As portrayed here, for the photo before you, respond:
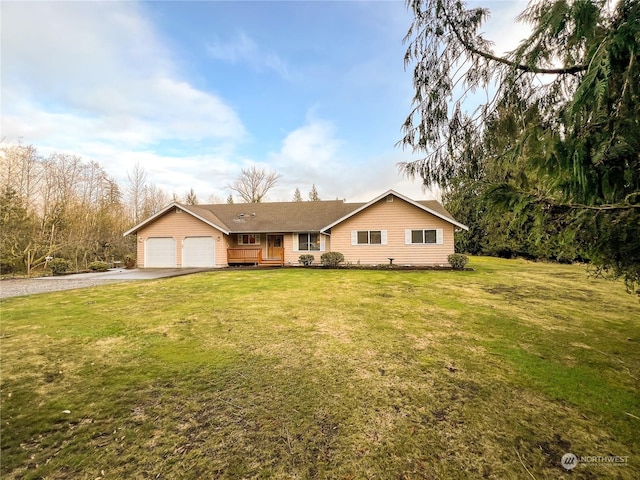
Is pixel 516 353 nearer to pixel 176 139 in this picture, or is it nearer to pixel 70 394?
pixel 70 394

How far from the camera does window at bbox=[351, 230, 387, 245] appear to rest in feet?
55.9

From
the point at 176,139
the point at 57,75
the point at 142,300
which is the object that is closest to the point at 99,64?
the point at 57,75

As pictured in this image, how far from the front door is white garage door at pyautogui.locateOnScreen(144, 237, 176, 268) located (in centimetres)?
640

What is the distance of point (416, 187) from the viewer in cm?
420

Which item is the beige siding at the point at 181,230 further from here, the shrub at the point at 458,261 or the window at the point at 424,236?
the shrub at the point at 458,261

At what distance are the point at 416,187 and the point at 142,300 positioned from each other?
863cm

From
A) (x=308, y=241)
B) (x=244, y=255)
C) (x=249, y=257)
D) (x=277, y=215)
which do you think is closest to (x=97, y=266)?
(x=244, y=255)

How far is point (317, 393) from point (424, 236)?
587 inches

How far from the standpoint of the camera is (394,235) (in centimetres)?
1692

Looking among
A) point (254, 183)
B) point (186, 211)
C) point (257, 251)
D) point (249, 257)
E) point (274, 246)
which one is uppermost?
point (254, 183)

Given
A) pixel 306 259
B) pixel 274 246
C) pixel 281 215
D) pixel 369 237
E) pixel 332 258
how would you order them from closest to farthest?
pixel 332 258, pixel 369 237, pixel 306 259, pixel 274 246, pixel 281 215

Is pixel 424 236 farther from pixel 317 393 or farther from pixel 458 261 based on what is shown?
pixel 317 393

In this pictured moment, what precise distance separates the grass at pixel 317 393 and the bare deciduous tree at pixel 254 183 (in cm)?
2968

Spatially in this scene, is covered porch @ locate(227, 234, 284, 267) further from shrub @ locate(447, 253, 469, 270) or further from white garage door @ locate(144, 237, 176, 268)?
shrub @ locate(447, 253, 469, 270)
